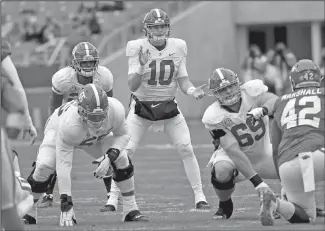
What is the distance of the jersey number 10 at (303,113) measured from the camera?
7.99 metres

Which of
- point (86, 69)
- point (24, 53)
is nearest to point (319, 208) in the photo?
point (86, 69)

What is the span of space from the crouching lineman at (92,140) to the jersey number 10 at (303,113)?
1.48 meters

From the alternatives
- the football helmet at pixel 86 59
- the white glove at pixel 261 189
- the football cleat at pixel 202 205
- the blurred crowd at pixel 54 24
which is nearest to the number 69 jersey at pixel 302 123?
the white glove at pixel 261 189

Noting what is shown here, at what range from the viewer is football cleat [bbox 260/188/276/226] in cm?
770

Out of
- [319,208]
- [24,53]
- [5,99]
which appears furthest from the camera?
[24,53]

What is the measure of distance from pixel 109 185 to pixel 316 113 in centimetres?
307

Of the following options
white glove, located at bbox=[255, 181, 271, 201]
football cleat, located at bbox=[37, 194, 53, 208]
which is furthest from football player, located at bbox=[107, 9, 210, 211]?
white glove, located at bbox=[255, 181, 271, 201]

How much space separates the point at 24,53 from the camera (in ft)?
82.6

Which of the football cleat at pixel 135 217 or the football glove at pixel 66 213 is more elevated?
the football glove at pixel 66 213

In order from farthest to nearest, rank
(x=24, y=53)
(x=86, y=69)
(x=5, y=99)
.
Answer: (x=24, y=53)
(x=86, y=69)
(x=5, y=99)

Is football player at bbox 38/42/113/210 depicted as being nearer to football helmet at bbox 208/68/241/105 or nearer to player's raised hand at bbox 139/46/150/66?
player's raised hand at bbox 139/46/150/66

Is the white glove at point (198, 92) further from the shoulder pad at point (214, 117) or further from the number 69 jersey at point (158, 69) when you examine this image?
the shoulder pad at point (214, 117)

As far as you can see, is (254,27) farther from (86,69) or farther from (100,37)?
(86,69)

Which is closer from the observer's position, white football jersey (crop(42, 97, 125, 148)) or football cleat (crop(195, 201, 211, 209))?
white football jersey (crop(42, 97, 125, 148))
